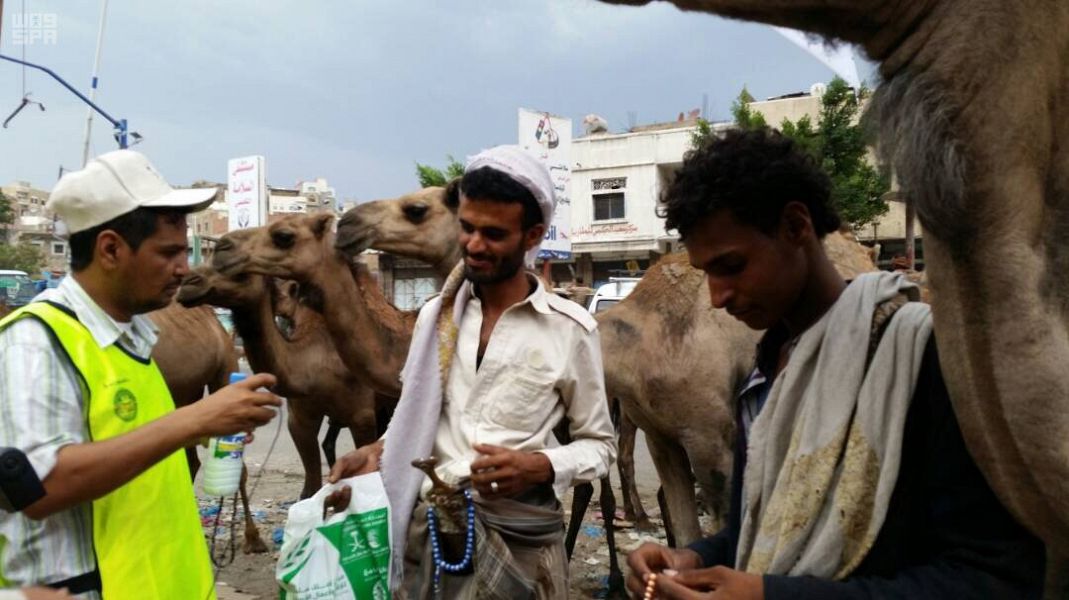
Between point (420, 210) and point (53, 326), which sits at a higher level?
point (420, 210)

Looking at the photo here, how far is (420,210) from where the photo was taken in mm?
5539

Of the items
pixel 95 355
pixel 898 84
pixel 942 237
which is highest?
pixel 898 84

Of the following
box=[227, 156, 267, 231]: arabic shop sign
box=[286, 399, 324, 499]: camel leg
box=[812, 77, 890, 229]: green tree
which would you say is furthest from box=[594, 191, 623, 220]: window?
box=[286, 399, 324, 499]: camel leg

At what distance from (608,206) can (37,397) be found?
29.3 meters

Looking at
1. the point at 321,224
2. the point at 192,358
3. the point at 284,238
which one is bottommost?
the point at 192,358

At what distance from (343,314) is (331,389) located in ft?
2.58

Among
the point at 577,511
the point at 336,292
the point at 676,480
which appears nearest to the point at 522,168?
the point at 676,480

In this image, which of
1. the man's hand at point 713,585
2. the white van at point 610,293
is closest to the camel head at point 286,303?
the man's hand at point 713,585

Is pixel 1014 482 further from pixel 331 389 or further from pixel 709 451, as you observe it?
pixel 331 389

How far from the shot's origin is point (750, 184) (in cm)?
156

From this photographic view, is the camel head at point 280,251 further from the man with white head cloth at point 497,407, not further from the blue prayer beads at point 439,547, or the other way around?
the blue prayer beads at point 439,547

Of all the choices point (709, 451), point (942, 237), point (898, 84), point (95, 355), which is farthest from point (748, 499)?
point (709, 451)

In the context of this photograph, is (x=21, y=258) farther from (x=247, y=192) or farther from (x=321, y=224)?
(x=321, y=224)

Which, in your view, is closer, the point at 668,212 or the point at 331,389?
the point at 668,212
